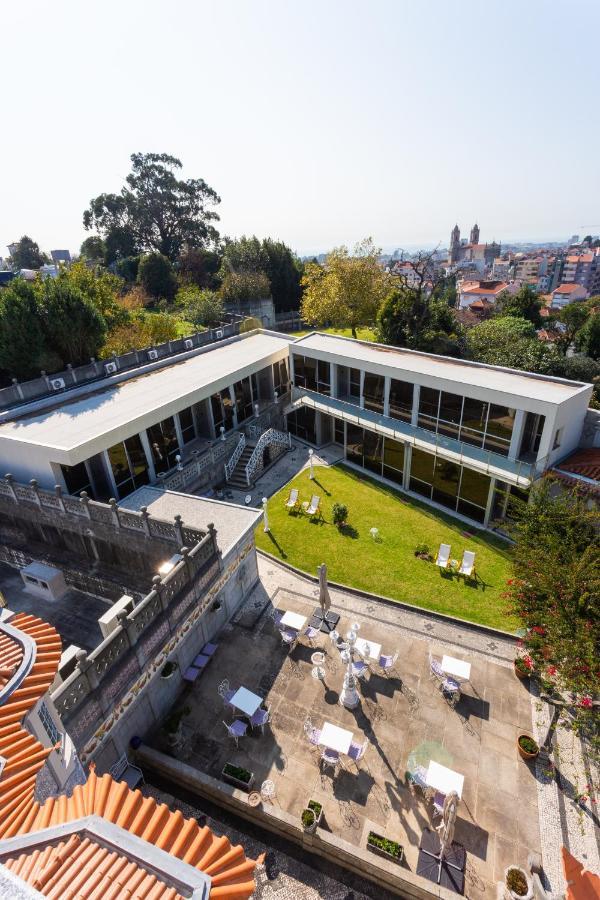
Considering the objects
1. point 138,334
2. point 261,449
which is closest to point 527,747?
point 261,449

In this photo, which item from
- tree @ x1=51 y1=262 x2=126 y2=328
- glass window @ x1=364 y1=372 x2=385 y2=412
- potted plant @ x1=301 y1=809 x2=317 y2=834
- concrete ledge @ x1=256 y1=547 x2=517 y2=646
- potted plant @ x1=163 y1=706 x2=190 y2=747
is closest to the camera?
potted plant @ x1=301 y1=809 x2=317 y2=834

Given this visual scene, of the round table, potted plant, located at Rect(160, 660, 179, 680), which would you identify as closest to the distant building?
the round table

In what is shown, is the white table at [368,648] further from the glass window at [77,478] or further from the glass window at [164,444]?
the glass window at [164,444]

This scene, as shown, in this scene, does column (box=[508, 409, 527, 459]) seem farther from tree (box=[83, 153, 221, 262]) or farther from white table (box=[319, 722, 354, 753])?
tree (box=[83, 153, 221, 262])

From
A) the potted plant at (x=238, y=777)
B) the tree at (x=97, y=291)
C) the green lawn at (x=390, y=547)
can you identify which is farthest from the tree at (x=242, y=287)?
the potted plant at (x=238, y=777)

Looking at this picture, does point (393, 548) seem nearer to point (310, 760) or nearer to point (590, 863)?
point (310, 760)

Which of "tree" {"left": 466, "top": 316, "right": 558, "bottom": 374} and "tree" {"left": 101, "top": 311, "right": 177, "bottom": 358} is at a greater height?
"tree" {"left": 101, "top": 311, "right": 177, "bottom": 358}

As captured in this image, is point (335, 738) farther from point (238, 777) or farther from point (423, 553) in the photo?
point (423, 553)
